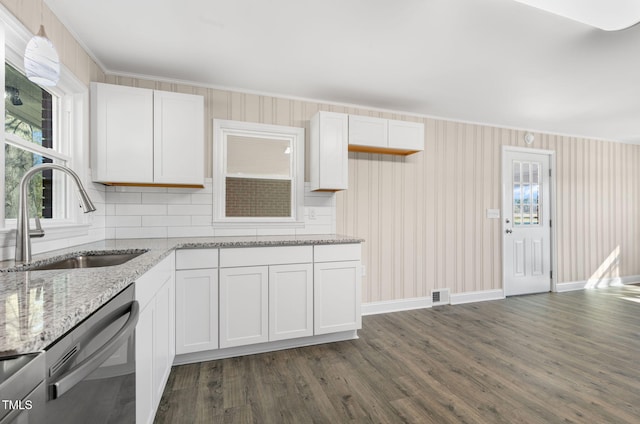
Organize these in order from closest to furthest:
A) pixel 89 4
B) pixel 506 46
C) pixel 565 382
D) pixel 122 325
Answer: pixel 122 325 < pixel 89 4 < pixel 565 382 < pixel 506 46

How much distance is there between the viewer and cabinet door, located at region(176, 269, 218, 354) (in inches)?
91.0

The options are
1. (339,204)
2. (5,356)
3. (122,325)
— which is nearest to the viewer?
(5,356)

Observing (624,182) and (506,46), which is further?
(624,182)

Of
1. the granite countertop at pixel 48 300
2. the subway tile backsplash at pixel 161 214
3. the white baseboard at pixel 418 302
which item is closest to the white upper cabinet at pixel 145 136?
the subway tile backsplash at pixel 161 214

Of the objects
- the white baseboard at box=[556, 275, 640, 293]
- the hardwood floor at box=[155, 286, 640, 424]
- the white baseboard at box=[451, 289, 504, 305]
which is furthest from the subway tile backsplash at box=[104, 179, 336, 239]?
the white baseboard at box=[556, 275, 640, 293]

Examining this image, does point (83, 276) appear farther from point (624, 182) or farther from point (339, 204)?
point (624, 182)

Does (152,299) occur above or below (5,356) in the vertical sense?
below

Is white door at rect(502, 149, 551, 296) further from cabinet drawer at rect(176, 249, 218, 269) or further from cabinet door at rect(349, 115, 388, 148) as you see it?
cabinet drawer at rect(176, 249, 218, 269)

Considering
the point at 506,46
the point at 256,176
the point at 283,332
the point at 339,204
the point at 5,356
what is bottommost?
the point at 283,332

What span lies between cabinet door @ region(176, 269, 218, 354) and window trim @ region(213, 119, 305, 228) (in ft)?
2.56

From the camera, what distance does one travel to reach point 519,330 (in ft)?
10.1

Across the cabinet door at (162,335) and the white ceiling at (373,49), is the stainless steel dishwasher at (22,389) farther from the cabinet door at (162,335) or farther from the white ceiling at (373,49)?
the white ceiling at (373,49)

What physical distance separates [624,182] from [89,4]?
7.45m

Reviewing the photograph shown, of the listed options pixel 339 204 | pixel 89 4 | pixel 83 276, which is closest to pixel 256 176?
pixel 339 204
